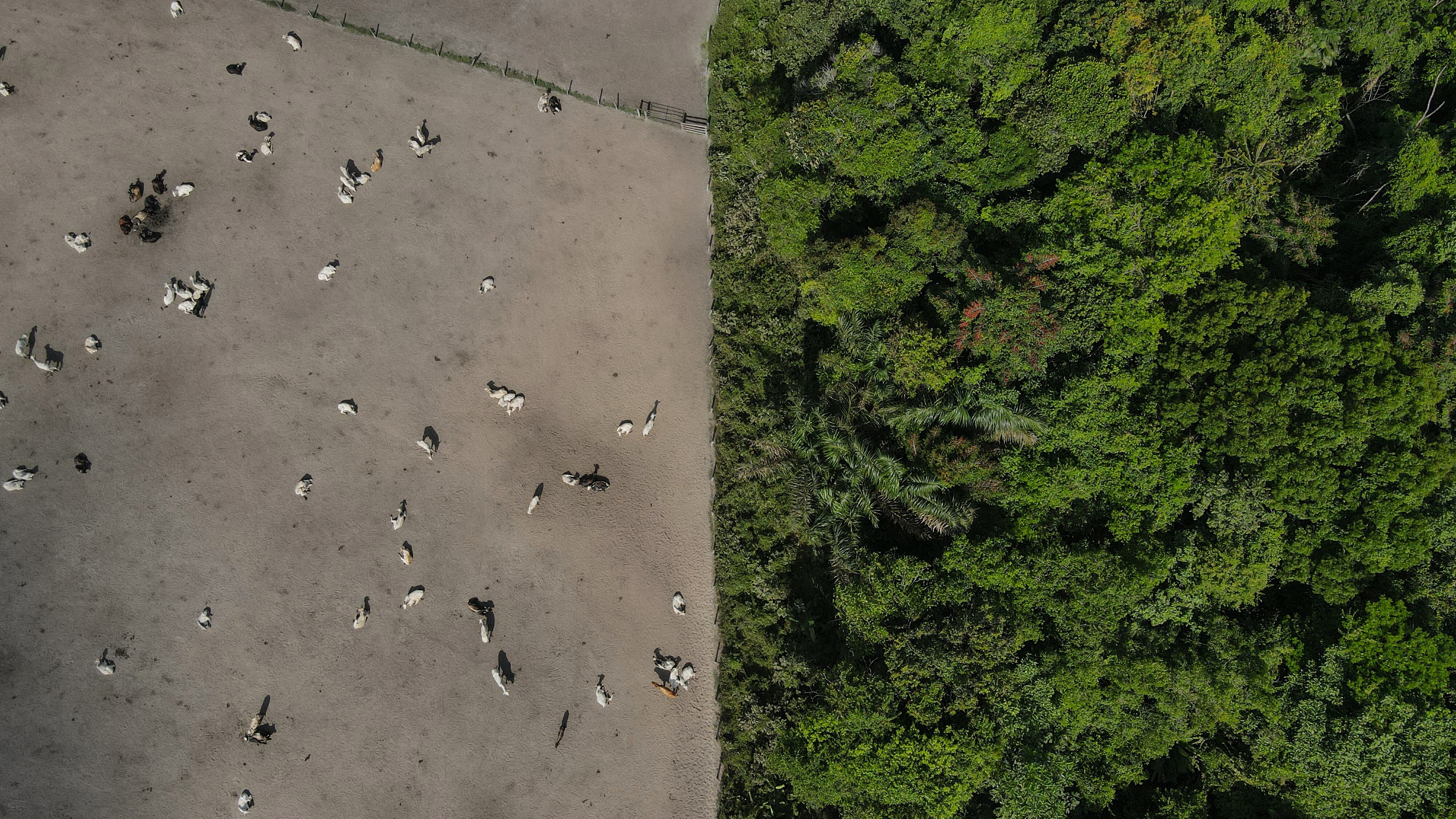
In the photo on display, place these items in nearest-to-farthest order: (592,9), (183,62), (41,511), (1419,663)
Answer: (1419,663)
(41,511)
(183,62)
(592,9)

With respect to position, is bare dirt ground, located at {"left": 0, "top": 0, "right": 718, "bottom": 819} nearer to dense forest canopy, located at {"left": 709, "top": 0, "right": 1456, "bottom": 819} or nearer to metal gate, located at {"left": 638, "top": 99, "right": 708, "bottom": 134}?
metal gate, located at {"left": 638, "top": 99, "right": 708, "bottom": 134}

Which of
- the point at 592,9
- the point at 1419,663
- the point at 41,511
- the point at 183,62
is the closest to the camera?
the point at 1419,663

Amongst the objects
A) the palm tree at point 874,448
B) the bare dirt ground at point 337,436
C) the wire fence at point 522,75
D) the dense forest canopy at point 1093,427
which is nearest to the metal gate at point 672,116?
the wire fence at point 522,75

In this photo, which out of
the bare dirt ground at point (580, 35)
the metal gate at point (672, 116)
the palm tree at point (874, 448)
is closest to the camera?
the palm tree at point (874, 448)

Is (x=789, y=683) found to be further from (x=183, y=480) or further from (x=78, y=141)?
(x=78, y=141)

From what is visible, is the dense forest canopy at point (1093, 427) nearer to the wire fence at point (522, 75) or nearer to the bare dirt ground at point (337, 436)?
the wire fence at point (522, 75)

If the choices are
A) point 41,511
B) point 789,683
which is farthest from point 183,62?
point 789,683

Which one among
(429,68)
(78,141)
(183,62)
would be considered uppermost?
(429,68)
